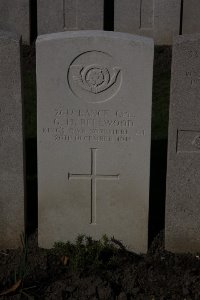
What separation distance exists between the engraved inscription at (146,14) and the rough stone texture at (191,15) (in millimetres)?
604

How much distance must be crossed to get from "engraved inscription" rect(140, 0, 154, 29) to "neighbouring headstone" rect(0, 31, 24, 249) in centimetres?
678

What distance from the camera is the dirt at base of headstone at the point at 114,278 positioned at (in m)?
4.44

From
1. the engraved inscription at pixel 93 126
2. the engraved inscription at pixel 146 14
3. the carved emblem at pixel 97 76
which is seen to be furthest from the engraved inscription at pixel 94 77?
the engraved inscription at pixel 146 14

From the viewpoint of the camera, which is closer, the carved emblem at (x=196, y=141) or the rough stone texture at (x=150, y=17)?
the carved emblem at (x=196, y=141)

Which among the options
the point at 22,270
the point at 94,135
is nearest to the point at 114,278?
the point at 22,270

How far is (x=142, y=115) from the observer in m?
4.75

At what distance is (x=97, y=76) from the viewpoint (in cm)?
465

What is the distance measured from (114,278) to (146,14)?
7.43 metres

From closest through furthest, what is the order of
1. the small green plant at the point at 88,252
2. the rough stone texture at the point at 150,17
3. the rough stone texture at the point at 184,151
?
the rough stone texture at the point at 184,151 < the small green plant at the point at 88,252 < the rough stone texture at the point at 150,17

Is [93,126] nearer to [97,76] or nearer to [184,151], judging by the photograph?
[97,76]

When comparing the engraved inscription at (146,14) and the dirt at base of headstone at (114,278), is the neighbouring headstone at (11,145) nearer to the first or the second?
the dirt at base of headstone at (114,278)

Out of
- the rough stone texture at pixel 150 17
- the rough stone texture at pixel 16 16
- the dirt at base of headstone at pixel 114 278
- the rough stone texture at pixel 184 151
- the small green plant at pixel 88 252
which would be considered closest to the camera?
the dirt at base of headstone at pixel 114 278

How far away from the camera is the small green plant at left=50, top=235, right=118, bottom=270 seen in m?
4.73

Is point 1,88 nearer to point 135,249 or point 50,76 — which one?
point 50,76
